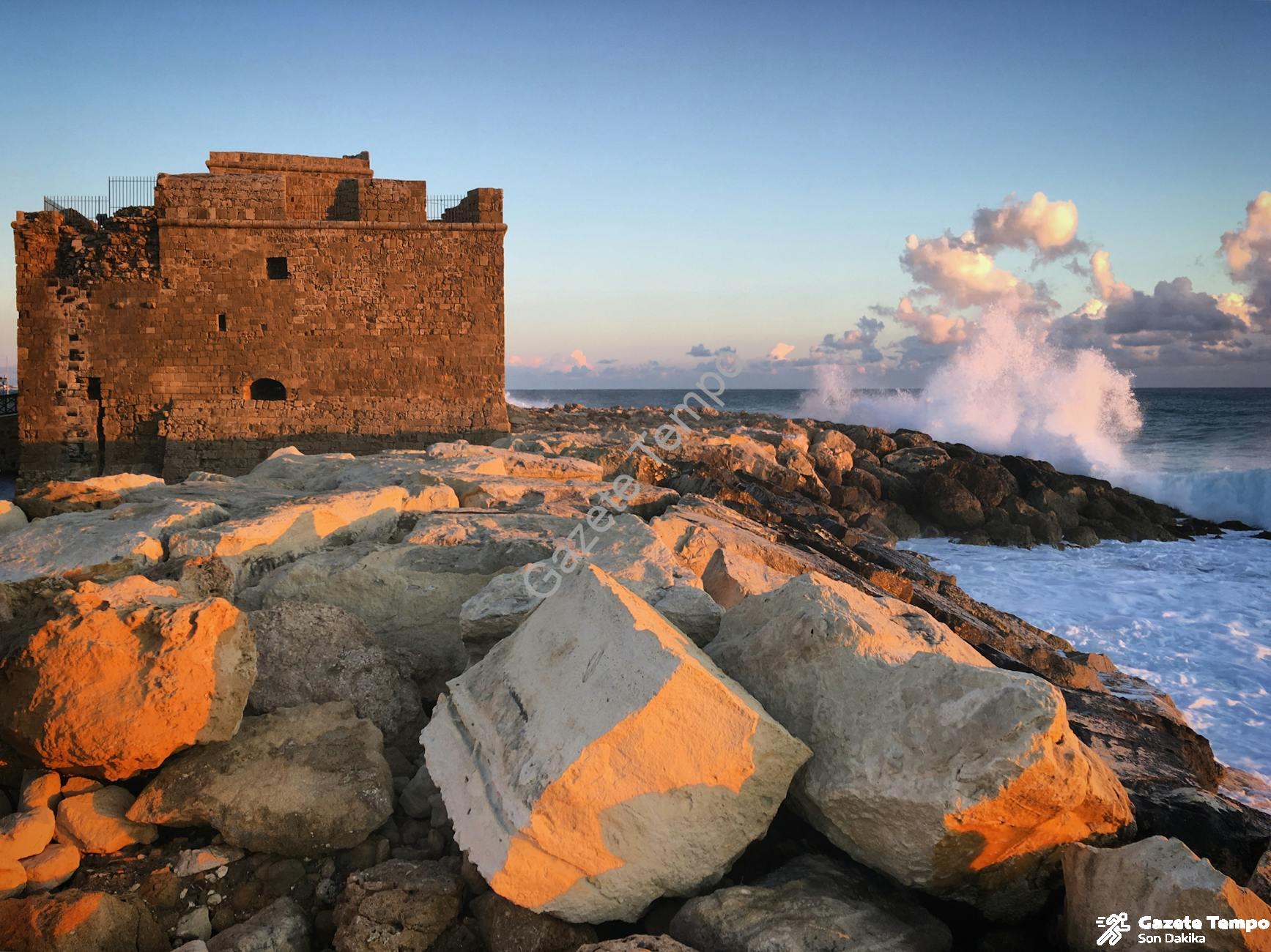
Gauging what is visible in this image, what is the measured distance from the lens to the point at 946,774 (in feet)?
7.34

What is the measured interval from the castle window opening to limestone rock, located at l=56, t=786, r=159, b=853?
1209 centimetres

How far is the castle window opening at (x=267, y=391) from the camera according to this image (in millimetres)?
13656

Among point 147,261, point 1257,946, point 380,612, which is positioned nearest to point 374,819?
point 380,612

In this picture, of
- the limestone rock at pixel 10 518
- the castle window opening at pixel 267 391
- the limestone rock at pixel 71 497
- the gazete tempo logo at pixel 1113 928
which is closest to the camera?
the gazete tempo logo at pixel 1113 928

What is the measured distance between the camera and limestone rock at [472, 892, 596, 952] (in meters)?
2.23

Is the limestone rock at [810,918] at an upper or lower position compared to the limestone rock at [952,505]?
upper

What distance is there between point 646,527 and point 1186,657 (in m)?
6.60

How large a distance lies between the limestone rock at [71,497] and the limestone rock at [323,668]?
2.77 metres

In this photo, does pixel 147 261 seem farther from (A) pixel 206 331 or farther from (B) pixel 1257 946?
→ (B) pixel 1257 946

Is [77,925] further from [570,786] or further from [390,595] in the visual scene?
[390,595]

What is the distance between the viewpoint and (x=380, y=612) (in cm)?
388

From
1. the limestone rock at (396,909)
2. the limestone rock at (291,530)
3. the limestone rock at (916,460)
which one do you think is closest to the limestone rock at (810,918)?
the limestone rock at (396,909)

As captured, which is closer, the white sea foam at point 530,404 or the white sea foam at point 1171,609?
the white sea foam at point 1171,609

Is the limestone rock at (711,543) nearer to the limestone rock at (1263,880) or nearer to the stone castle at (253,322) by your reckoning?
the limestone rock at (1263,880)
